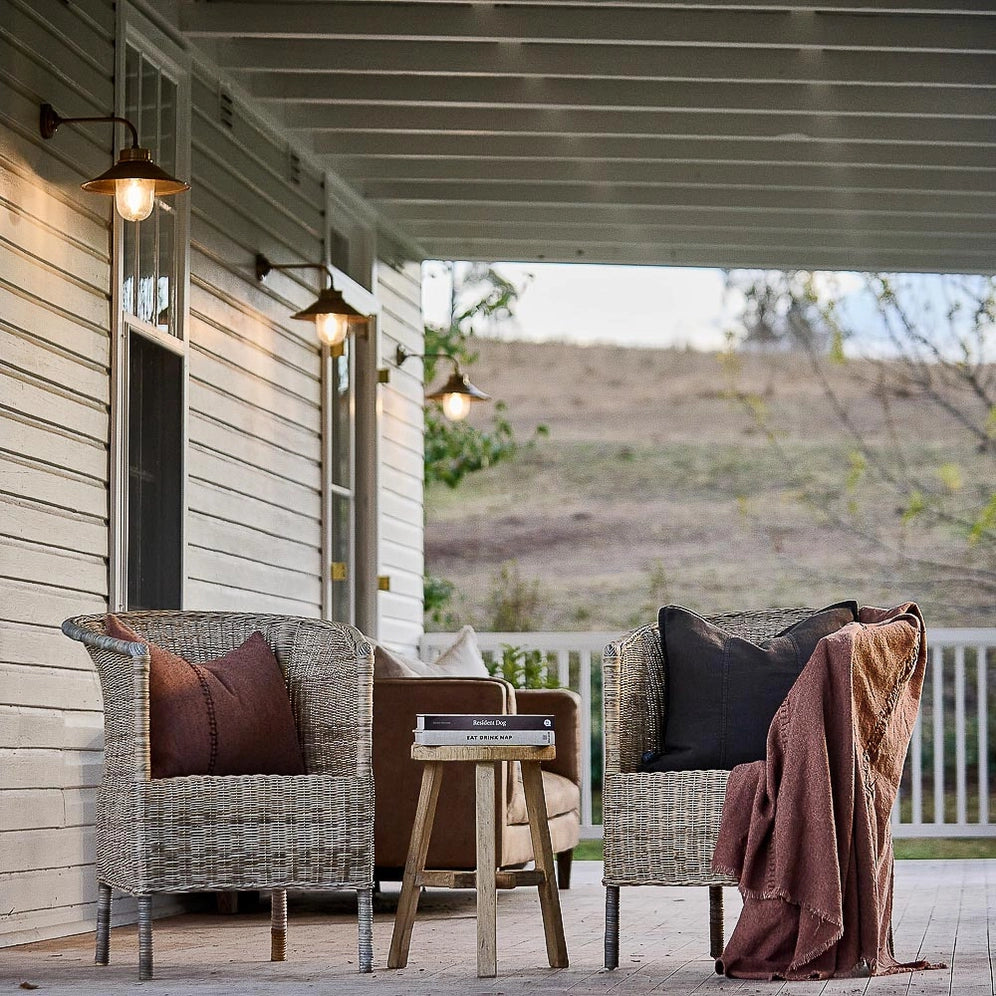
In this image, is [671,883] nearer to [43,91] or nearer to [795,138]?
[43,91]

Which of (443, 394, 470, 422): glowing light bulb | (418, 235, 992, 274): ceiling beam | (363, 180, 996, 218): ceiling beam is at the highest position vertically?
(363, 180, 996, 218): ceiling beam

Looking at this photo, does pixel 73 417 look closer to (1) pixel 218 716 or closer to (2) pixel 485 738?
(1) pixel 218 716

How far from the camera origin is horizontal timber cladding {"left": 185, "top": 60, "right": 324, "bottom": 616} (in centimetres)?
546

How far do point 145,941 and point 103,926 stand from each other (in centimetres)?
32

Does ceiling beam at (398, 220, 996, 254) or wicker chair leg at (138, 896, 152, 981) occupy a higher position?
ceiling beam at (398, 220, 996, 254)

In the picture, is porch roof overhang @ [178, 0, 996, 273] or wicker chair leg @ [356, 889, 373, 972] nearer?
wicker chair leg @ [356, 889, 373, 972]

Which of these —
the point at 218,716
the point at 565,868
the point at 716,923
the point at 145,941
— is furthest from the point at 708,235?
the point at 145,941

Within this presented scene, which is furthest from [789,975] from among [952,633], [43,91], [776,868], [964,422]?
[964,422]

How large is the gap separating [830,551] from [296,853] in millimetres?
13487

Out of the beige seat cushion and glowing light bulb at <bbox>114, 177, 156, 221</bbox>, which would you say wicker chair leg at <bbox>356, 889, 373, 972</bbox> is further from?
glowing light bulb at <bbox>114, 177, 156, 221</bbox>

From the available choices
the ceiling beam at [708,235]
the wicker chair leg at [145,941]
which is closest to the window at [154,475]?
the wicker chair leg at [145,941]

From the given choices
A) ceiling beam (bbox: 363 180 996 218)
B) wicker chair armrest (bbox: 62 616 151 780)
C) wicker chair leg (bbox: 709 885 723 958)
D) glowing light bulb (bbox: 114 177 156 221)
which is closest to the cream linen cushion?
wicker chair armrest (bbox: 62 616 151 780)

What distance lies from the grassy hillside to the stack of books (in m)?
12.2

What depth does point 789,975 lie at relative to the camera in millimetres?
3488
